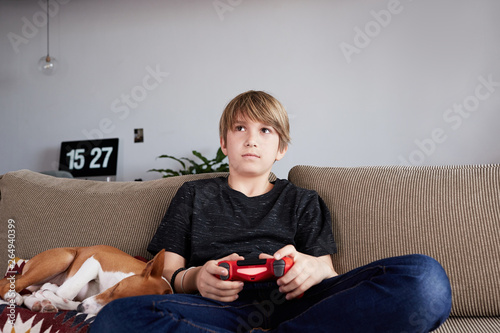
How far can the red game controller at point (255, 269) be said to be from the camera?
98 cm

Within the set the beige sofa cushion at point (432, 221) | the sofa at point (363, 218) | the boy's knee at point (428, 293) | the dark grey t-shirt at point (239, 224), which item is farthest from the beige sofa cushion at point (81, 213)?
the boy's knee at point (428, 293)

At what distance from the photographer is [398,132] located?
3.35 meters

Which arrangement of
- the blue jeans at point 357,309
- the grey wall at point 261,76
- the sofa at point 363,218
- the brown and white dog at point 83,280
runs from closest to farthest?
1. the blue jeans at point 357,309
2. the brown and white dog at point 83,280
3. the sofa at point 363,218
4. the grey wall at point 261,76

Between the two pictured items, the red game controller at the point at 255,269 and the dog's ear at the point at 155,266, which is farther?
the dog's ear at the point at 155,266

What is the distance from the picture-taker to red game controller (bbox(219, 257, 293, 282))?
98 centimetres

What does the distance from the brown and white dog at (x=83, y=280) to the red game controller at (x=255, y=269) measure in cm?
23

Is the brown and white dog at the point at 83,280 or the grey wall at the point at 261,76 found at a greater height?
the grey wall at the point at 261,76

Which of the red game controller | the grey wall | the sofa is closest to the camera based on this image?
the red game controller

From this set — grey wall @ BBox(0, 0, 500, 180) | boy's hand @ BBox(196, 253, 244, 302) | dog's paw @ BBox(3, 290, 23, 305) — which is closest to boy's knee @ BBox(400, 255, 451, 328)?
boy's hand @ BBox(196, 253, 244, 302)

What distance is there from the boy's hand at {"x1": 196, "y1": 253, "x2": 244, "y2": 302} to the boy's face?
16.5 inches

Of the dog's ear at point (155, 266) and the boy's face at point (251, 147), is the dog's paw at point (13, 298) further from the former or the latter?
the boy's face at point (251, 147)

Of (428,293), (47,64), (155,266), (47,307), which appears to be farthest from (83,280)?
(47,64)

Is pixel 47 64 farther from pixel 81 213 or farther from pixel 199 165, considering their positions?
pixel 81 213

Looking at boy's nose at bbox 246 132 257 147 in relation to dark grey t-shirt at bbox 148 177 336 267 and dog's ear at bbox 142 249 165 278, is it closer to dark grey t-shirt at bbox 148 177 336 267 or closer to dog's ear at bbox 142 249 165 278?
dark grey t-shirt at bbox 148 177 336 267
